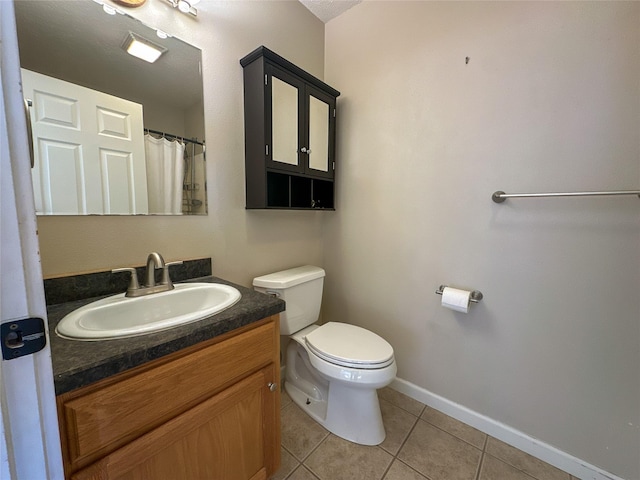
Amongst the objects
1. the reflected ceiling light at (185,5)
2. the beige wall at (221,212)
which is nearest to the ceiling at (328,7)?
the beige wall at (221,212)

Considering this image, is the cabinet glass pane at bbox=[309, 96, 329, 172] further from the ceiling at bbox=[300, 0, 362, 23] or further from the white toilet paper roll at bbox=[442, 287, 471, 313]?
the white toilet paper roll at bbox=[442, 287, 471, 313]

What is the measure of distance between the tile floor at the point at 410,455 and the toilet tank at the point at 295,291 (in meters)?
0.53

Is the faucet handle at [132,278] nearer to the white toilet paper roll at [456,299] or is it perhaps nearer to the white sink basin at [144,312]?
the white sink basin at [144,312]

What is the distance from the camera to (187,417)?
0.75 meters

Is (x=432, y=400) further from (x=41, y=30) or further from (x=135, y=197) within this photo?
(x=41, y=30)

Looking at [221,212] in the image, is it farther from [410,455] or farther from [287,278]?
[410,455]

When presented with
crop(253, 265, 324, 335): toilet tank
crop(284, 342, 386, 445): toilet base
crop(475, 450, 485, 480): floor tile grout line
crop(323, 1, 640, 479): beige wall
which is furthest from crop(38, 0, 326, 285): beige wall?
crop(475, 450, 485, 480): floor tile grout line

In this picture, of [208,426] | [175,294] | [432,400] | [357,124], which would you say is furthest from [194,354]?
[357,124]

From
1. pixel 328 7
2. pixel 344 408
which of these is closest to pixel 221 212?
pixel 344 408

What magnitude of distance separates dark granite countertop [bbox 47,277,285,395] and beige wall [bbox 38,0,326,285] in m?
0.24

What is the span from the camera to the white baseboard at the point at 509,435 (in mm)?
1147

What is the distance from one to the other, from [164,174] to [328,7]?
151 centimetres

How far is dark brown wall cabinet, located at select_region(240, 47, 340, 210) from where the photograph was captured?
4.37 feet

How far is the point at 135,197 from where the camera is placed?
1072 millimetres
